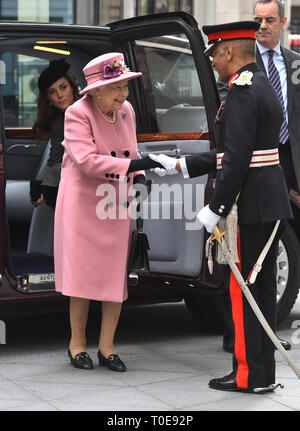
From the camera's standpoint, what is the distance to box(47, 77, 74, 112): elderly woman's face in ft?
22.3

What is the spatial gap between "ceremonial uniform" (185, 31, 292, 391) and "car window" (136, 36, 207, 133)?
2.79 feet

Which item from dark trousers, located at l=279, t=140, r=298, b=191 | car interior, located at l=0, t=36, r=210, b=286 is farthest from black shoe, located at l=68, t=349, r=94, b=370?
dark trousers, located at l=279, t=140, r=298, b=191

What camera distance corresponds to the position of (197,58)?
5.96 metres

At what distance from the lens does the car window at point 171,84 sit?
20.2ft

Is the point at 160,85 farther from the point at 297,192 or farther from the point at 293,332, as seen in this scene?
the point at 293,332

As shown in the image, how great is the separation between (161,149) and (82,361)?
1.34 meters

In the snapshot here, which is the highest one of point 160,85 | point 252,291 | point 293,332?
point 160,85

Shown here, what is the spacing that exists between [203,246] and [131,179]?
57 centimetres

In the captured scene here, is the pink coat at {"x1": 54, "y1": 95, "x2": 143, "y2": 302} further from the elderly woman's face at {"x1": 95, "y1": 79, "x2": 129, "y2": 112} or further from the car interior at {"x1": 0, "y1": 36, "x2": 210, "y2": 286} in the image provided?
the car interior at {"x1": 0, "y1": 36, "x2": 210, "y2": 286}

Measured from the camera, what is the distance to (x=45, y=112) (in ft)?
22.9

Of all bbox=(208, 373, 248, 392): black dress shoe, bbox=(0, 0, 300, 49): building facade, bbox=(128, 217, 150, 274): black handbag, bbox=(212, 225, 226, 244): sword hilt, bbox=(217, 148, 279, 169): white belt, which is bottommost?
bbox=(208, 373, 248, 392): black dress shoe

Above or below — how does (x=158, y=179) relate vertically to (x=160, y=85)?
below
